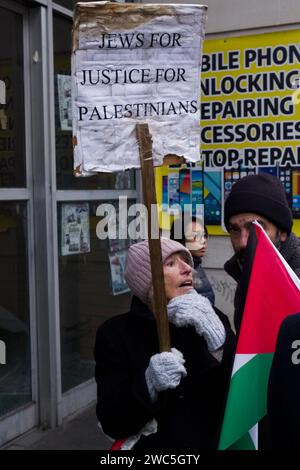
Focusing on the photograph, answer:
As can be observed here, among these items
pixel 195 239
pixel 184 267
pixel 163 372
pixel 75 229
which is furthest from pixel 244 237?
pixel 75 229

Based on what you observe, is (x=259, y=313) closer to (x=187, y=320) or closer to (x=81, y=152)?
(x=187, y=320)

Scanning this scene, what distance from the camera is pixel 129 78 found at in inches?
102

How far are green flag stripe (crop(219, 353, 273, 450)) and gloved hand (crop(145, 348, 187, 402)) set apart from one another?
21cm

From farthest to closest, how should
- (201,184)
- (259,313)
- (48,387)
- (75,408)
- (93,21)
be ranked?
(201,184)
(75,408)
(48,387)
(93,21)
(259,313)

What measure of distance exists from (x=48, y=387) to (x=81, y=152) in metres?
2.63

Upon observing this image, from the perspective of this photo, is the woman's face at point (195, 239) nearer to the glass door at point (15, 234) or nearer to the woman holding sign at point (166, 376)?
the glass door at point (15, 234)

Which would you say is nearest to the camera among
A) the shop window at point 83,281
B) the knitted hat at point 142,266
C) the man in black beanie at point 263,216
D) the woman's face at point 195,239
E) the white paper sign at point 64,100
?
the knitted hat at point 142,266

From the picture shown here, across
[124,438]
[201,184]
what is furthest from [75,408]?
[124,438]

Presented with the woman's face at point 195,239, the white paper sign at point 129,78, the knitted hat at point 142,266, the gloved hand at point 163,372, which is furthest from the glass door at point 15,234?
the gloved hand at point 163,372

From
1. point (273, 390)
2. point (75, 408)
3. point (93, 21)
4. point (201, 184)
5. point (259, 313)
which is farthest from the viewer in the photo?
point (201, 184)

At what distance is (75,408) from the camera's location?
509 cm

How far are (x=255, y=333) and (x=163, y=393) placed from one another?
0.40 m

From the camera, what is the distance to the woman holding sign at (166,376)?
227 centimetres

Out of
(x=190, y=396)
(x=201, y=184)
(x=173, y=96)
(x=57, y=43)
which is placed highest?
(x=57, y=43)
